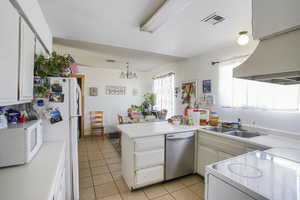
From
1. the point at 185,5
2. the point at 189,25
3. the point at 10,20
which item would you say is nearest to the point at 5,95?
the point at 10,20

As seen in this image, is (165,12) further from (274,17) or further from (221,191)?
(221,191)

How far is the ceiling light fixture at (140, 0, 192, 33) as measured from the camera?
1.44 meters

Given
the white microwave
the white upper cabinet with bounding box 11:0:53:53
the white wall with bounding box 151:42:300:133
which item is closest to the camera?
the white microwave

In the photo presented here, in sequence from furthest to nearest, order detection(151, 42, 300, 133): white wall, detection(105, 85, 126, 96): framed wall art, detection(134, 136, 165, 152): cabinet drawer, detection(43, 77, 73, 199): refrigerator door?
detection(105, 85, 126, 96): framed wall art < detection(151, 42, 300, 133): white wall < detection(134, 136, 165, 152): cabinet drawer < detection(43, 77, 73, 199): refrigerator door

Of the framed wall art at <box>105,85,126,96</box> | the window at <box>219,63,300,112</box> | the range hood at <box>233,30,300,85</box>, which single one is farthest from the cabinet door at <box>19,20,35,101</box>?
the framed wall art at <box>105,85,126,96</box>

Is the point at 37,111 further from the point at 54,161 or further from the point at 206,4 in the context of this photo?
the point at 206,4

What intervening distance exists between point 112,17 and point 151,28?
553 millimetres

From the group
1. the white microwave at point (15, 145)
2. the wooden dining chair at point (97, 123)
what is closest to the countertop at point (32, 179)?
the white microwave at point (15, 145)

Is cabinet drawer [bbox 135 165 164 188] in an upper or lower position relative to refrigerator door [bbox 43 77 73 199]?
lower

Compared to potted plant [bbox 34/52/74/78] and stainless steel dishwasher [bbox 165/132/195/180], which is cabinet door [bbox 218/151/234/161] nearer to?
stainless steel dishwasher [bbox 165/132/195/180]

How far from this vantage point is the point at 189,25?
2.00m

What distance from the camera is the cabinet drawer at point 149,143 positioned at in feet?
6.13

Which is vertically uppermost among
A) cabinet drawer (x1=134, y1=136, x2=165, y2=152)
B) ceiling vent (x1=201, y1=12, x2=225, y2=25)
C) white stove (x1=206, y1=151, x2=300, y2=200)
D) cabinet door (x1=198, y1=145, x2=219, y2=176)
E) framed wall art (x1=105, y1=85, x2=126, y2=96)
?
ceiling vent (x1=201, y1=12, x2=225, y2=25)

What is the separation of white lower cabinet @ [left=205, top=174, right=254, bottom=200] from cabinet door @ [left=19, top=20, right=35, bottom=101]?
5.30 feet
